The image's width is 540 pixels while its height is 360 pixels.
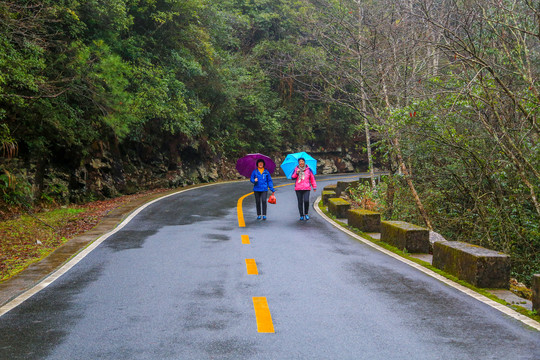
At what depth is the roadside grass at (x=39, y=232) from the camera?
29.8 feet

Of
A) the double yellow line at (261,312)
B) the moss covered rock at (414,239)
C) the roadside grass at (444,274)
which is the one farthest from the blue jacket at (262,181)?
the double yellow line at (261,312)

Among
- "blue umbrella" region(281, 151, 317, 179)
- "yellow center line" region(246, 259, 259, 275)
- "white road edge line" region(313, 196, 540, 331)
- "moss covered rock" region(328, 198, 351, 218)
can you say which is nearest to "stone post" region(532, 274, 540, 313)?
"white road edge line" region(313, 196, 540, 331)

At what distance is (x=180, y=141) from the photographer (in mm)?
27797

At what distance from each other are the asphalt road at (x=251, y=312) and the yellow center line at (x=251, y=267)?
2.1 inches

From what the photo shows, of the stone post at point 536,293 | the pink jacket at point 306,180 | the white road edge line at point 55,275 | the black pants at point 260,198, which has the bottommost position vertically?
the stone post at point 536,293

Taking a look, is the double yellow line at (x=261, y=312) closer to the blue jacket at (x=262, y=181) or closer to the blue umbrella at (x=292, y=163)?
the blue jacket at (x=262, y=181)

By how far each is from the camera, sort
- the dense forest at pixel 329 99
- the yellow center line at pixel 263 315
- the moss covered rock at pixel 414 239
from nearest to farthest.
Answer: the yellow center line at pixel 263 315 < the moss covered rock at pixel 414 239 < the dense forest at pixel 329 99

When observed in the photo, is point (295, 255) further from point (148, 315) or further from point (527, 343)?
point (527, 343)

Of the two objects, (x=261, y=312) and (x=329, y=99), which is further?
(x=329, y=99)

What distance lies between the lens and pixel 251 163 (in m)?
15.0

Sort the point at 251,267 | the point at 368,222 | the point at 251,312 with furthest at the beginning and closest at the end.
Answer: the point at 368,222 → the point at 251,267 → the point at 251,312

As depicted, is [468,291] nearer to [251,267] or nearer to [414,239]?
[414,239]

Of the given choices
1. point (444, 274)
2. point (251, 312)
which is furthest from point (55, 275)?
point (444, 274)

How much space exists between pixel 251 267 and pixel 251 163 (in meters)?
7.44
